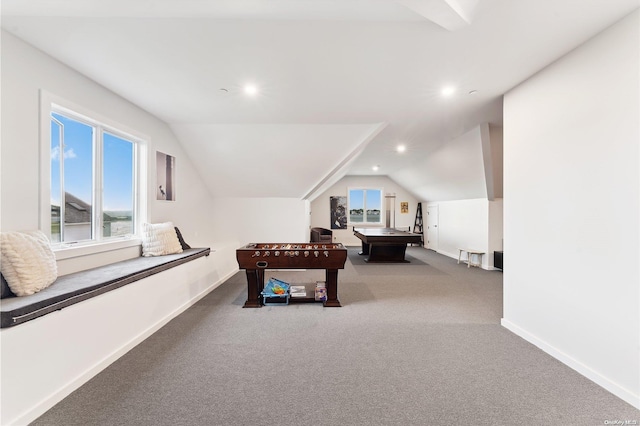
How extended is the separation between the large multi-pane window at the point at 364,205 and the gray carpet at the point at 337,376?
22.8ft

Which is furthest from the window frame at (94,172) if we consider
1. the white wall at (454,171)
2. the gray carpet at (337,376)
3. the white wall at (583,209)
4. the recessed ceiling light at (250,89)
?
the white wall at (454,171)

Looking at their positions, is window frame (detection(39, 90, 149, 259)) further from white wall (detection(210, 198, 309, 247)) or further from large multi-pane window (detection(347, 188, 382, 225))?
large multi-pane window (detection(347, 188, 382, 225))

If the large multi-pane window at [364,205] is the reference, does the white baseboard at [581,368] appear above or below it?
below

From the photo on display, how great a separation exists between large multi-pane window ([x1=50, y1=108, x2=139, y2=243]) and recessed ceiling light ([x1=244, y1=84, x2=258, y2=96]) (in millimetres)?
1628

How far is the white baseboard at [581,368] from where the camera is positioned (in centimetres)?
185

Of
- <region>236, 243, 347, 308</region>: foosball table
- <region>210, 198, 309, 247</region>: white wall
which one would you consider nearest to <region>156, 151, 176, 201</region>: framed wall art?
<region>236, 243, 347, 308</region>: foosball table

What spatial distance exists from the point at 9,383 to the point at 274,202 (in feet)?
15.6

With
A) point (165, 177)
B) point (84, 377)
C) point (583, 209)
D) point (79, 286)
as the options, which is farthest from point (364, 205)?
point (84, 377)

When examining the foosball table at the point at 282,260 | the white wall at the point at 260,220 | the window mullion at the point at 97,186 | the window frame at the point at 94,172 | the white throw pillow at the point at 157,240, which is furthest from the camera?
the white wall at the point at 260,220

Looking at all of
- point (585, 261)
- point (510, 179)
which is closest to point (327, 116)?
point (510, 179)

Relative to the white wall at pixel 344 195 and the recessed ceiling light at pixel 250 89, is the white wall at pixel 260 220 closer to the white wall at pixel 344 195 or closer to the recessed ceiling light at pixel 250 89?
the recessed ceiling light at pixel 250 89

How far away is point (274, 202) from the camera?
611 centimetres

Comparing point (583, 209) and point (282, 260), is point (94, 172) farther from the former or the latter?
point (583, 209)

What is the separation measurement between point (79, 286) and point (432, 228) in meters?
9.07
